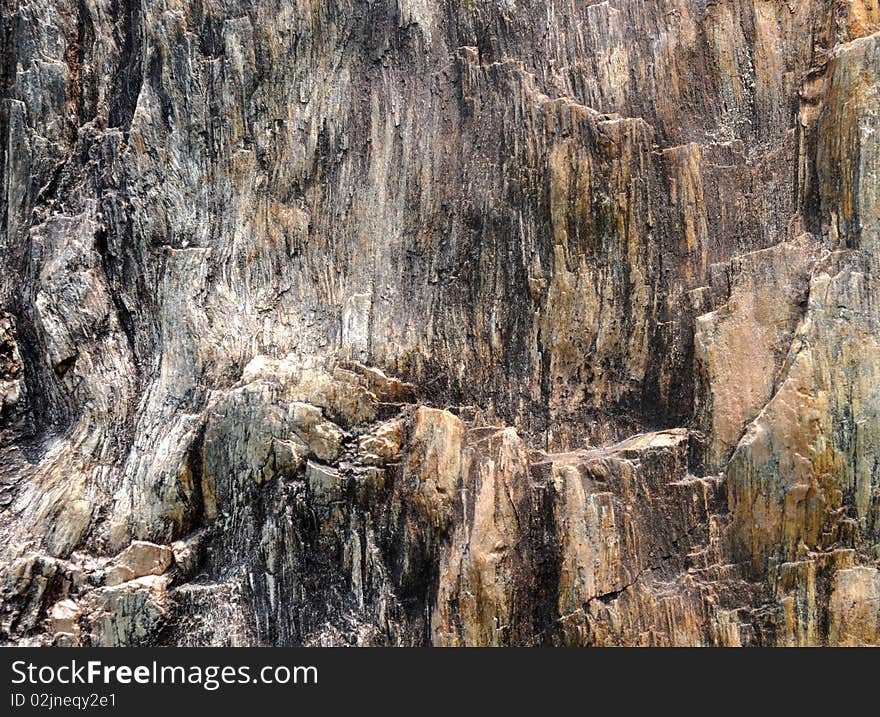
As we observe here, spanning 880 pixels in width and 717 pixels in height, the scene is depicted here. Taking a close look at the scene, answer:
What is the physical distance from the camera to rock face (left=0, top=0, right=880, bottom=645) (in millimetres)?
10430

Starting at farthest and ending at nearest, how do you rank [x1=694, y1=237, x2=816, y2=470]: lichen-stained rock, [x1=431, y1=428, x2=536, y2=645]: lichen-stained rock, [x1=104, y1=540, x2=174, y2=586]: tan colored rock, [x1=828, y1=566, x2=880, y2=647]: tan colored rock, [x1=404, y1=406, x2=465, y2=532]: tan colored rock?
[x1=104, y1=540, x2=174, y2=586]: tan colored rock → [x1=404, y1=406, x2=465, y2=532]: tan colored rock → [x1=694, y1=237, x2=816, y2=470]: lichen-stained rock → [x1=431, y1=428, x2=536, y2=645]: lichen-stained rock → [x1=828, y1=566, x2=880, y2=647]: tan colored rock

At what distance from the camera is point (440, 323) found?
1162 cm

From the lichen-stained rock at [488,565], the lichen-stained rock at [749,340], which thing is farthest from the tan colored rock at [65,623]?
the lichen-stained rock at [749,340]

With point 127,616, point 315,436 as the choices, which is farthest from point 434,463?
point 127,616

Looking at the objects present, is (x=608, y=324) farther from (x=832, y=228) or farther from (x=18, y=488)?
(x=18, y=488)

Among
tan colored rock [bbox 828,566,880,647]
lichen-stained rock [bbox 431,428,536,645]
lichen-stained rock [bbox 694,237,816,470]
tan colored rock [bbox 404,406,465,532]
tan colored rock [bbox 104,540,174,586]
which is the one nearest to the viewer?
tan colored rock [bbox 828,566,880,647]

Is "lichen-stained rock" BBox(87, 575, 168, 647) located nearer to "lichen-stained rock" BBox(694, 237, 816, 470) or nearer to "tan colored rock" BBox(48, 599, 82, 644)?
"tan colored rock" BBox(48, 599, 82, 644)

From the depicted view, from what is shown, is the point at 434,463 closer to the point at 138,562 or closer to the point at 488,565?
the point at 488,565

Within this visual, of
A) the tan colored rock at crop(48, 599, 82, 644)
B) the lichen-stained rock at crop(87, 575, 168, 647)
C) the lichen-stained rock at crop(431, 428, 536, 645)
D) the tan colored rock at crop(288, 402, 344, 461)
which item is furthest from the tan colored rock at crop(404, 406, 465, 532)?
the tan colored rock at crop(48, 599, 82, 644)

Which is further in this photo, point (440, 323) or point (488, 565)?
point (440, 323)

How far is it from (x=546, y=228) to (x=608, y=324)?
1.58 metres

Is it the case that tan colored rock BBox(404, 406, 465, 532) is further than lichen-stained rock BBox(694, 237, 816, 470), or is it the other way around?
tan colored rock BBox(404, 406, 465, 532)

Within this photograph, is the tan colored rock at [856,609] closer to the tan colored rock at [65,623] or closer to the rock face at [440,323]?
the rock face at [440,323]

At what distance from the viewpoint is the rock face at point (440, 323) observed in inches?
411
